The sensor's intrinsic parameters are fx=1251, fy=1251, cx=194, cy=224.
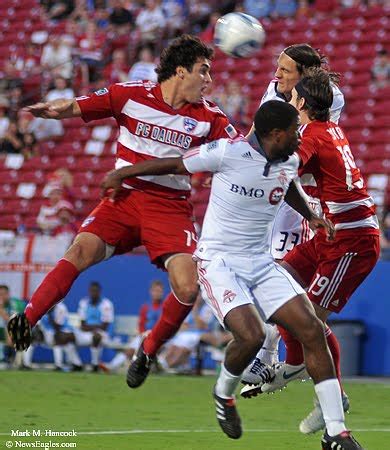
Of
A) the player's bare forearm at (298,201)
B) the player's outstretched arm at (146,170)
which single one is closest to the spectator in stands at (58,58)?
the player's outstretched arm at (146,170)

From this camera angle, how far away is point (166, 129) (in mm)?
9500

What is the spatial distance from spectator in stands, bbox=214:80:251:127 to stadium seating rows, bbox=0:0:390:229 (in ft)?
2.08

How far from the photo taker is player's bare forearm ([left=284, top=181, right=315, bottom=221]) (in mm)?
8406

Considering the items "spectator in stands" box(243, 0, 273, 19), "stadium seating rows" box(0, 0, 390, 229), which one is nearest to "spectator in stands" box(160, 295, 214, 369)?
"stadium seating rows" box(0, 0, 390, 229)

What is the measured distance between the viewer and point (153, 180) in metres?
9.59

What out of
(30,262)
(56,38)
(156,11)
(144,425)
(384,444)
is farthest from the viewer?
(56,38)

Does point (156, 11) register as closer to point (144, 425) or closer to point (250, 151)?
point (144, 425)

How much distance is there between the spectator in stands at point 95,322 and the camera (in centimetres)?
1792

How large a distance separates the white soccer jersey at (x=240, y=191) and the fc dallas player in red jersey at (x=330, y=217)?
2.38 feet

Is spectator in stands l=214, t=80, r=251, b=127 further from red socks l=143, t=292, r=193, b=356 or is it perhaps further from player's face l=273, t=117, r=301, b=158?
player's face l=273, t=117, r=301, b=158

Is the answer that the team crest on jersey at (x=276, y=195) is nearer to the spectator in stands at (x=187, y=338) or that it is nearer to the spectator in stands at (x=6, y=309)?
the spectator in stands at (x=187, y=338)

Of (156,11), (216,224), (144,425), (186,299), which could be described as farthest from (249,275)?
(156,11)

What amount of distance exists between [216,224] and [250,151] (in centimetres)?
54

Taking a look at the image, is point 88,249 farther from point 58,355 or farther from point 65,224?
point 65,224
